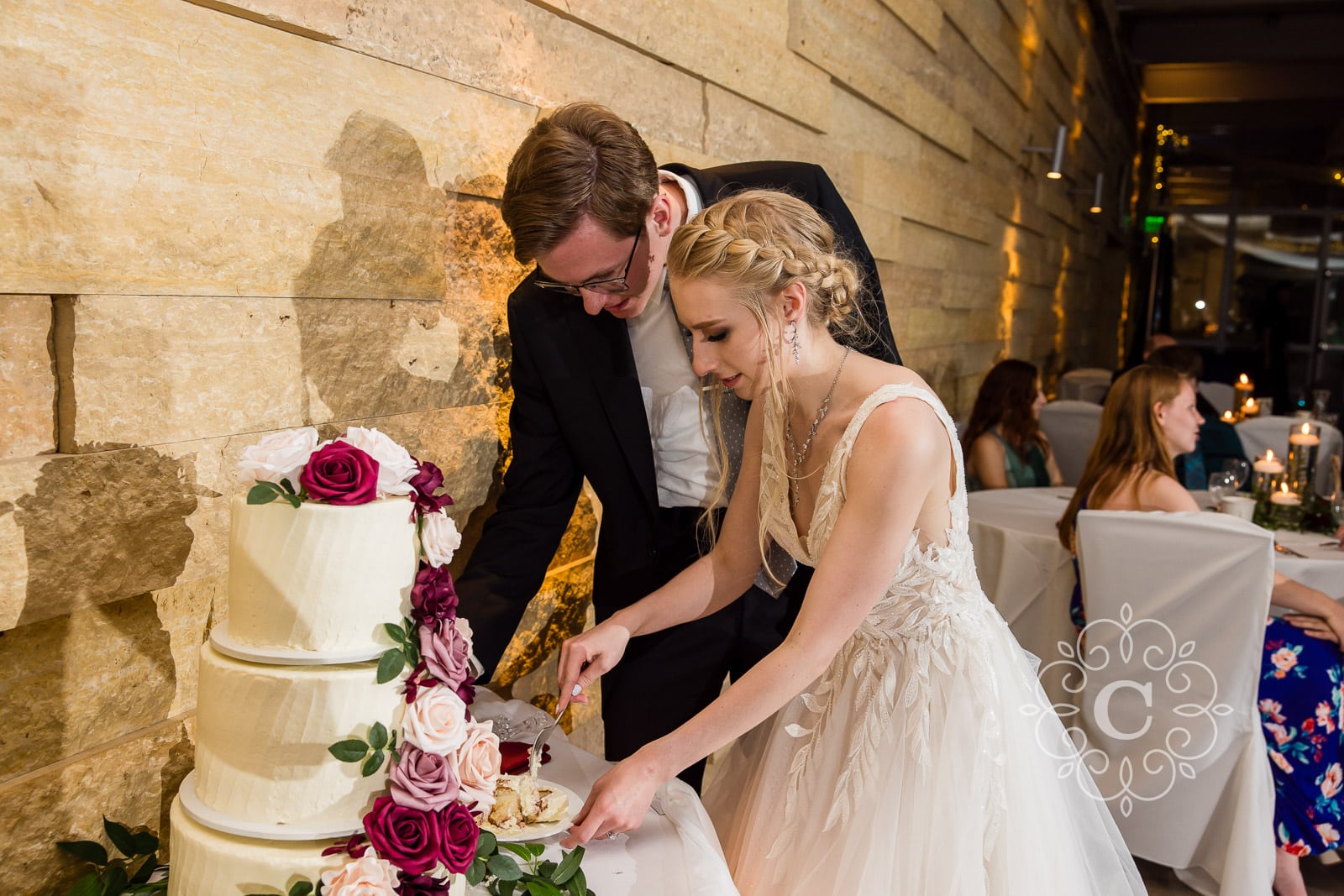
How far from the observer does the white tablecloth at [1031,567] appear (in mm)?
3398

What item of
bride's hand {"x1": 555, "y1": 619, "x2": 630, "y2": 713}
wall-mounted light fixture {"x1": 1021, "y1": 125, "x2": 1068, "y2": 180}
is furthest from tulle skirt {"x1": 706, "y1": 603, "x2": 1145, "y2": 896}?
wall-mounted light fixture {"x1": 1021, "y1": 125, "x2": 1068, "y2": 180}

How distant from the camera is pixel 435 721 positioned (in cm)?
101

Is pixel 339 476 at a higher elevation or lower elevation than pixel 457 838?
higher

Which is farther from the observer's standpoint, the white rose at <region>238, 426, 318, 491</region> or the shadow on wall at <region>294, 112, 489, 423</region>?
the shadow on wall at <region>294, 112, 489, 423</region>

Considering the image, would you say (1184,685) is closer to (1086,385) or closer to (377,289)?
(377,289)

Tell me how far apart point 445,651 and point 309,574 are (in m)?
0.16

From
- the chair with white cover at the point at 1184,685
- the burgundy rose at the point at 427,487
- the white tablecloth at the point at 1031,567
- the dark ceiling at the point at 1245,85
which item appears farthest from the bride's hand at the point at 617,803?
the dark ceiling at the point at 1245,85

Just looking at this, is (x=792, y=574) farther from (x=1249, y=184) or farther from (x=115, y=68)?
(x=1249, y=184)

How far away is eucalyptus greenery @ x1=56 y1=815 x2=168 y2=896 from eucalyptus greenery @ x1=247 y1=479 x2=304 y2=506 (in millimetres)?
528

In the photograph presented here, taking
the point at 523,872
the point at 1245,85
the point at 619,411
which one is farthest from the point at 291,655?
the point at 1245,85

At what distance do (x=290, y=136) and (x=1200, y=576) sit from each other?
236cm

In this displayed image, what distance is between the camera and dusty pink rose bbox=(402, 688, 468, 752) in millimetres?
1001

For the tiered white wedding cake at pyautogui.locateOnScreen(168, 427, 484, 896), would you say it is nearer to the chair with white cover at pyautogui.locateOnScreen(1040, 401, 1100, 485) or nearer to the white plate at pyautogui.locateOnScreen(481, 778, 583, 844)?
the white plate at pyautogui.locateOnScreen(481, 778, 583, 844)

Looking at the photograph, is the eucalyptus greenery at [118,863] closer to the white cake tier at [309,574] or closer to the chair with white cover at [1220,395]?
the white cake tier at [309,574]
